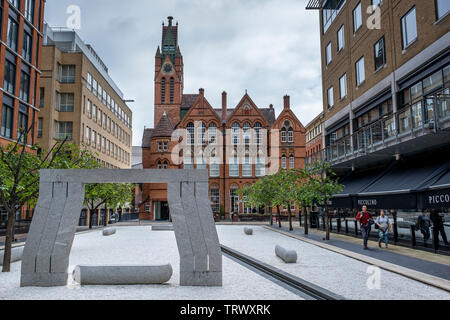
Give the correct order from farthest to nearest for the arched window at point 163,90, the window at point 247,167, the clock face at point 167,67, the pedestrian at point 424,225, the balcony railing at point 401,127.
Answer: the arched window at point 163,90
the clock face at point 167,67
the window at point 247,167
the pedestrian at point 424,225
the balcony railing at point 401,127

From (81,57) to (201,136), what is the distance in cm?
1967

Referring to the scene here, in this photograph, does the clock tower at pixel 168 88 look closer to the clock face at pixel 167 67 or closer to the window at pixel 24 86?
the clock face at pixel 167 67

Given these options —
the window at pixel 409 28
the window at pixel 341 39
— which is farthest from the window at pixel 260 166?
the window at pixel 409 28

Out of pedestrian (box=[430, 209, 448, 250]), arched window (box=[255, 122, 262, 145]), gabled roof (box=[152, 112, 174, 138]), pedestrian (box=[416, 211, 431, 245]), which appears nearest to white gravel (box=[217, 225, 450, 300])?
pedestrian (box=[430, 209, 448, 250])

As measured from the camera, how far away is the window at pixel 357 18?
74.2ft

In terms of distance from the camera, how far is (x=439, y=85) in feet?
49.9

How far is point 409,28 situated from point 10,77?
28656 millimetres

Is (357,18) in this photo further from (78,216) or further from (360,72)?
(78,216)

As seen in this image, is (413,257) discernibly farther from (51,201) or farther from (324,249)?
(51,201)

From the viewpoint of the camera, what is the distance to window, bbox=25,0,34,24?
3203 centimetres

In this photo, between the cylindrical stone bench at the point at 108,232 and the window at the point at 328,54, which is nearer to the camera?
the cylindrical stone bench at the point at 108,232

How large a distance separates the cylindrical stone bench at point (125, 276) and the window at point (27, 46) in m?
28.7

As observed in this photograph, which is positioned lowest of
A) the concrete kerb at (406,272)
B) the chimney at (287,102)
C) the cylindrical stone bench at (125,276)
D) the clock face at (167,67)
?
the concrete kerb at (406,272)

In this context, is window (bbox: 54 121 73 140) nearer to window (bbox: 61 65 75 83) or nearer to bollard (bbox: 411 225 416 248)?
window (bbox: 61 65 75 83)
